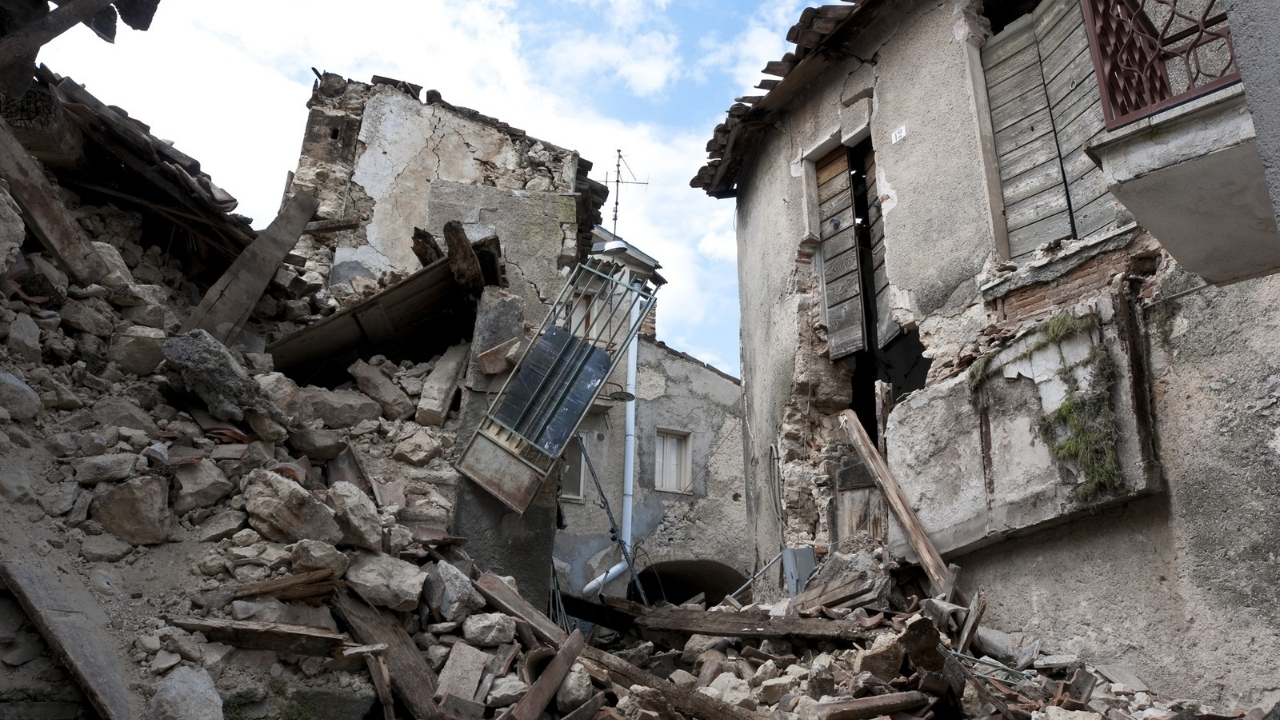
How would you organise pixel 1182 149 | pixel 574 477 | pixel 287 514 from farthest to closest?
pixel 574 477 → pixel 287 514 → pixel 1182 149


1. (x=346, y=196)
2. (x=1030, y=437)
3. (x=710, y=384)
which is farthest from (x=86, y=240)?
(x=710, y=384)

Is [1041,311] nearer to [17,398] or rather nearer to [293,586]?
[293,586]

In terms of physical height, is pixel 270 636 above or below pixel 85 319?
below

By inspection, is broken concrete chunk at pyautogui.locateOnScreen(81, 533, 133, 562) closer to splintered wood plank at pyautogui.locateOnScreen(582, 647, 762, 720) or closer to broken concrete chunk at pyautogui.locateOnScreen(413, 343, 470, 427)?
broken concrete chunk at pyautogui.locateOnScreen(413, 343, 470, 427)

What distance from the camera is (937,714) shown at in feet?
16.3

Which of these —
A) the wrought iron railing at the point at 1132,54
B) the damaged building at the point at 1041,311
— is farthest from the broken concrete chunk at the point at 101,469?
the wrought iron railing at the point at 1132,54

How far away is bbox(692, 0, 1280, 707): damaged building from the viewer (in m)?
4.04

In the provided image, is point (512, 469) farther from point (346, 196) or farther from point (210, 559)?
point (346, 196)

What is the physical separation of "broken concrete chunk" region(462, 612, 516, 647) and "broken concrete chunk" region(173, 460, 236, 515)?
1447mm

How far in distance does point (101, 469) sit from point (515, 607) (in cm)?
224

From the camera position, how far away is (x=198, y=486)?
437 cm

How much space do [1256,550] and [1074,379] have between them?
5.02ft

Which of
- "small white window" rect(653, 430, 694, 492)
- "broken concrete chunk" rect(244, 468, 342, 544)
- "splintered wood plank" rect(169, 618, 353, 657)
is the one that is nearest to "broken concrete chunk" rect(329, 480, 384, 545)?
"broken concrete chunk" rect(244, 468, 342, 544)

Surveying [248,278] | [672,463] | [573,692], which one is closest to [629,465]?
[672,463]
